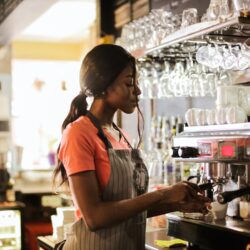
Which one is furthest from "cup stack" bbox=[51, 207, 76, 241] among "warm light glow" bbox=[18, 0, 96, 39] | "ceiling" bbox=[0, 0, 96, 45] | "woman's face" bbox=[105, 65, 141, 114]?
"warm light glow" bbox=[18, 0, 96, 39]

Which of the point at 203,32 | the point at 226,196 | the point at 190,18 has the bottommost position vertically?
the point at 226,196

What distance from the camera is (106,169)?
183 cm

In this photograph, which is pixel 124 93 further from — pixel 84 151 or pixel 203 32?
pixel 203 32

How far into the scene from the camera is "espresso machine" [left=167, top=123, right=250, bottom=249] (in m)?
2.05

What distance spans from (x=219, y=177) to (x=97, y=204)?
2.73 ft

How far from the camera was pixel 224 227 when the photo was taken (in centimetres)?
204

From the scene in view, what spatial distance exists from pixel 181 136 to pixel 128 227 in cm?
72

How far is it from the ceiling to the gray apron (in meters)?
2.90

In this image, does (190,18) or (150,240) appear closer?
(150,240)

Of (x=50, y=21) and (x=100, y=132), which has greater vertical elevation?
(x=50, y=21)

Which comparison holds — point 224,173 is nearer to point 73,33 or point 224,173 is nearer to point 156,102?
point 156,102

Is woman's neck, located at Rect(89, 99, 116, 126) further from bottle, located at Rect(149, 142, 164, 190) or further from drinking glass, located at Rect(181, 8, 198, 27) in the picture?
bottle, located at Rect(149, 142, 164, 190)

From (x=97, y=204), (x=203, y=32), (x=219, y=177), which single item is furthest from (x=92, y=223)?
(x=203, y=32)

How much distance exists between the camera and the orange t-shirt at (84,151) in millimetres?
1750
